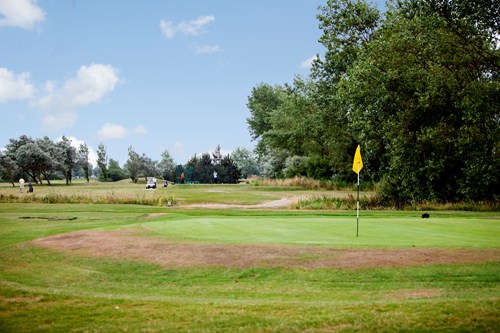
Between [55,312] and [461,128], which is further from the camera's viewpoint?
[461,128]

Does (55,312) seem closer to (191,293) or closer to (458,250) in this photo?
(191,293)

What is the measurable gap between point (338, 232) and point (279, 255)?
3.74 meters

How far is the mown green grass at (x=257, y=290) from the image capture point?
6629mm

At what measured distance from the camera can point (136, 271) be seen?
1108 centimetres

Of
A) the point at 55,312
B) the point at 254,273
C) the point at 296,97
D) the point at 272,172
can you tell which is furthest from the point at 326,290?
the point at 272,172

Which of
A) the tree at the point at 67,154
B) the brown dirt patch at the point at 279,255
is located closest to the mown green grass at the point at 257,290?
the brown dirt patch at the point at 279,255

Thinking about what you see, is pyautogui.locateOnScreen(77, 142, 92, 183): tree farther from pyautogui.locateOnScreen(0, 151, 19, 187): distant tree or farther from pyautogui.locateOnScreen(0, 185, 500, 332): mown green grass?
pyautogui.locateOnScreen(0, 185, 500, 332): mown green grass

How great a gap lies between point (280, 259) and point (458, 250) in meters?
4.53

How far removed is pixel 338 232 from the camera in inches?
575

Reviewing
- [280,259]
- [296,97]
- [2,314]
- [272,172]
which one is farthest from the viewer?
[272,172]

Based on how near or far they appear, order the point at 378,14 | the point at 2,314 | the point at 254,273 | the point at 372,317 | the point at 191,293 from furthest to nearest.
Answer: the point at 378,14 < the point at 254,273 < the point at 191,293 < the point at 2,314 < the point at 372,317

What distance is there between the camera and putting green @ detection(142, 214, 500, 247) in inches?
500

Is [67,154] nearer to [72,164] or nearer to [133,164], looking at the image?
[72,164]

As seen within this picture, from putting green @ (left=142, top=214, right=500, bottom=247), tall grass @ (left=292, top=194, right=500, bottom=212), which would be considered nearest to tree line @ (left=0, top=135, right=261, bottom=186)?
tall grass @ (left=292, top=194, right=500, bottom=212)
